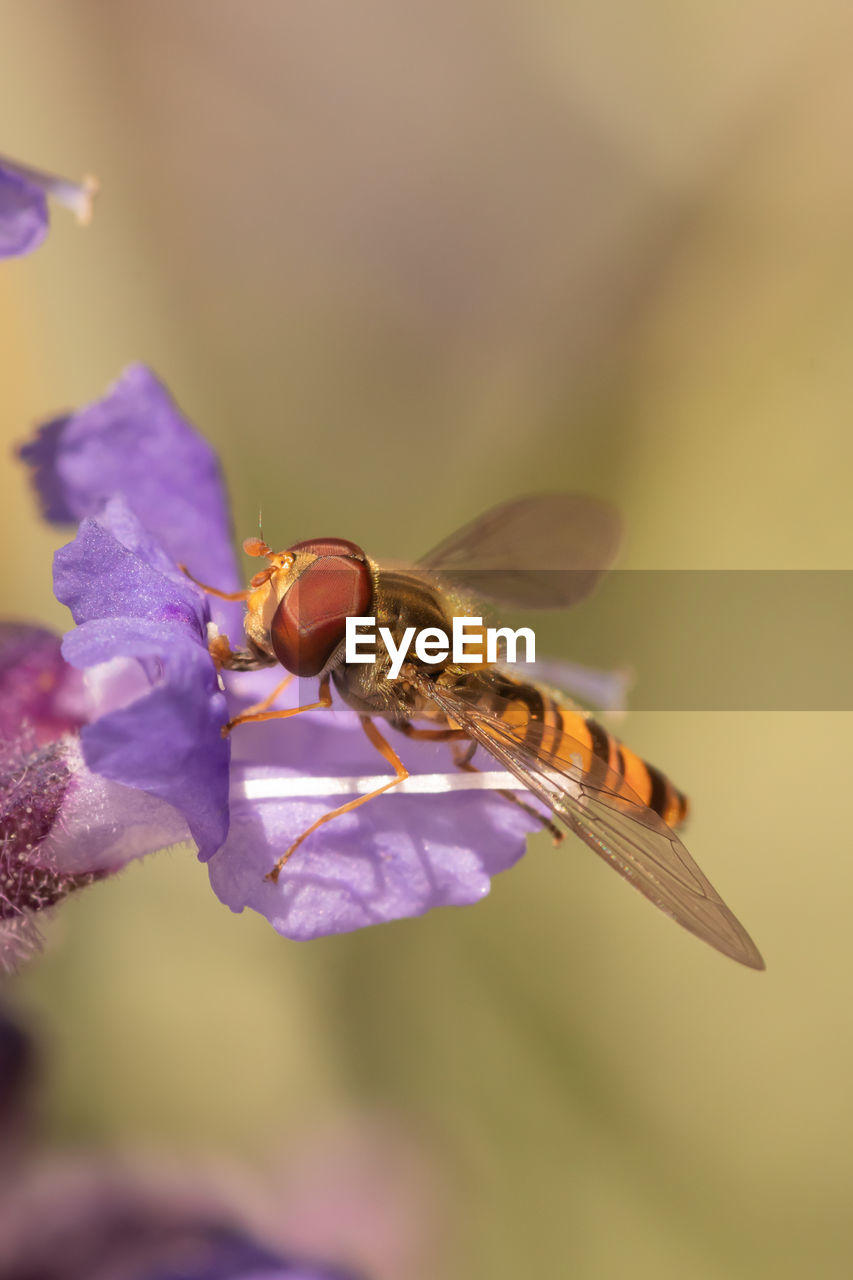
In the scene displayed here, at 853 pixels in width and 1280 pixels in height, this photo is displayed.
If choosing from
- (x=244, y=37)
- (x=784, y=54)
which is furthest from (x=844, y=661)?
(x=244, y=37)

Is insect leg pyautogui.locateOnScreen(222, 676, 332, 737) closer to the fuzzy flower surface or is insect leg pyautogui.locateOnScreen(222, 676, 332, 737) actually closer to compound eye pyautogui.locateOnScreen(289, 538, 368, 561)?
the fuzzy flower surface

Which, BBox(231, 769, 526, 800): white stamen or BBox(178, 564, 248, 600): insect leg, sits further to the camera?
BBox(178, 564, 248, 600): insect leg

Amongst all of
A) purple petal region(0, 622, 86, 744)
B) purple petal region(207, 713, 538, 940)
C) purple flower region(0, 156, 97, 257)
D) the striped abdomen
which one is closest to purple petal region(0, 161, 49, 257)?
purple flower region(0, 156, 97, 257)

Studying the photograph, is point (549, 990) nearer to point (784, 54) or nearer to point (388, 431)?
point (388, 431)

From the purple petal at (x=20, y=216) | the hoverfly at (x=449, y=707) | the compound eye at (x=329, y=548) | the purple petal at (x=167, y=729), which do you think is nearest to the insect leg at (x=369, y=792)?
the hoverfly at (x=449, y=707)

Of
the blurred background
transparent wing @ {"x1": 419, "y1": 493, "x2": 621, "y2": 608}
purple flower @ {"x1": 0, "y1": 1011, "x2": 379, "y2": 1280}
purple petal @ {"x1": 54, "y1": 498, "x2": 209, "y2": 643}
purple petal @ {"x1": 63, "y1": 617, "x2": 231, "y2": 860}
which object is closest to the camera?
purple petal @ {"x1": 63, "y1": 617, "x2": 231, "y2": 860}
